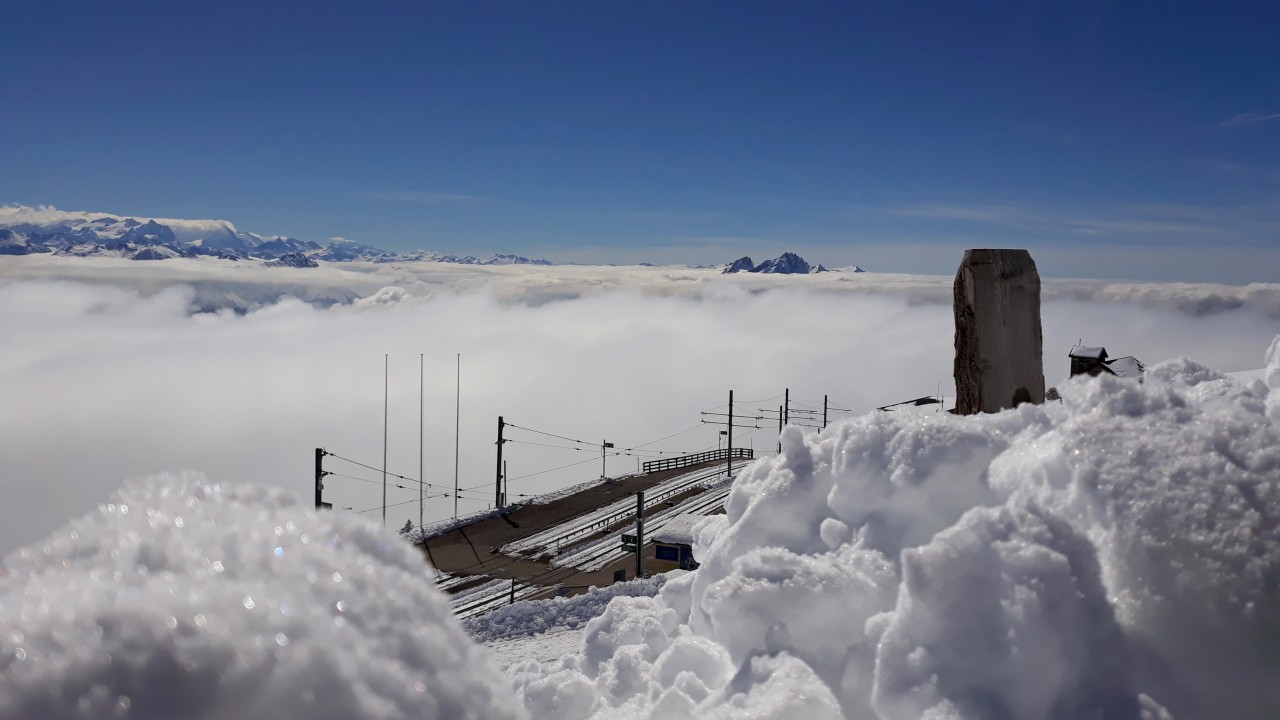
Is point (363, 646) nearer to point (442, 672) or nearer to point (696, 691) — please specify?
point (442, 672)

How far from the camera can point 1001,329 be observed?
5.89 meters

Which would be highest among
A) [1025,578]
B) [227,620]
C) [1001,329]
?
[1001,329]

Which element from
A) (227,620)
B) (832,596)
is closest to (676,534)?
(832,596)

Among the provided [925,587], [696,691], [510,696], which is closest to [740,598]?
[696,691]

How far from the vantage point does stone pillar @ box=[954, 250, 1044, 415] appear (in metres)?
5.84

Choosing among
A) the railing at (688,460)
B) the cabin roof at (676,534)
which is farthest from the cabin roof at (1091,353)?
the railing at (688,460)

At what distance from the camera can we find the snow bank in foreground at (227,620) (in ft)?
4.31

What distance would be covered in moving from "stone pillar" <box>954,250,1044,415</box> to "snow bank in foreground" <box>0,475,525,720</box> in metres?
4.98

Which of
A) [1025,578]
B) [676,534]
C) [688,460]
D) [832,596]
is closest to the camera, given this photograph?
[1025,578]

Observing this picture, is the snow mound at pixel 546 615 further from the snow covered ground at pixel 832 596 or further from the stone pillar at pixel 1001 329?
the stone pillar at pixel 1001 329

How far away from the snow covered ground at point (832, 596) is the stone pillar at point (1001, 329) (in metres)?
1.45

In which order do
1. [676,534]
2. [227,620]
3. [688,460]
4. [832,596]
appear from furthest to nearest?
1. [688,460]
2. [676,534]
3. [832,596]
4. [227,620]

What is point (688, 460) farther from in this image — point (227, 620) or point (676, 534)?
point (227, 620)

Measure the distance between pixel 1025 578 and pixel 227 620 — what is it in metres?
2.56
